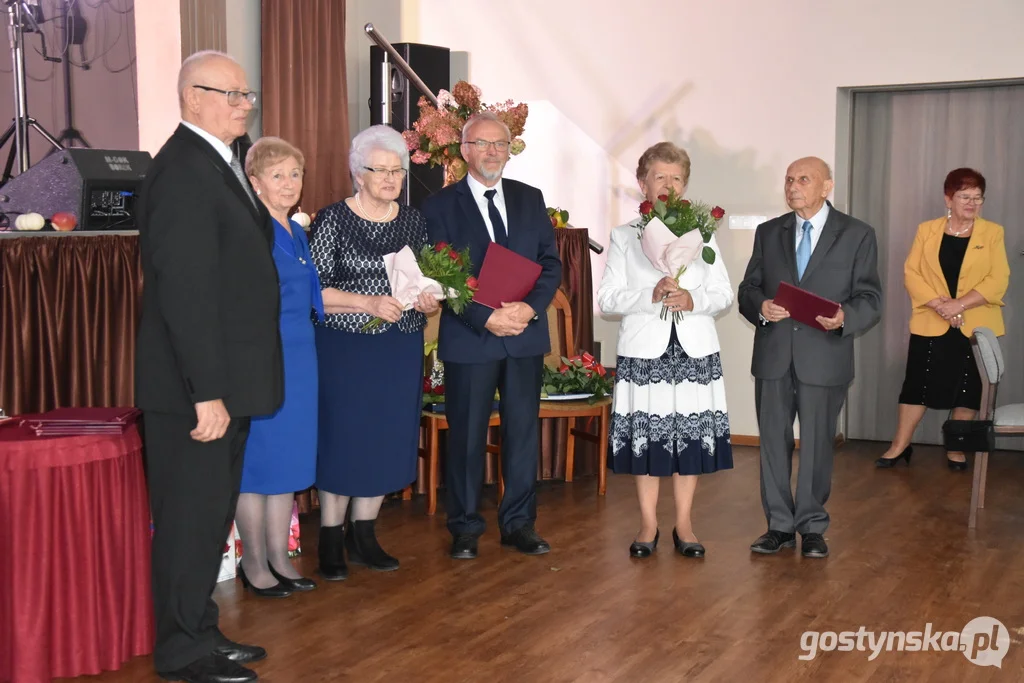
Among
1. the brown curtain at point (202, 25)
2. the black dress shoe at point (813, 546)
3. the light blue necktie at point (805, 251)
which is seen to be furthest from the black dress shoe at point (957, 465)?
the brown curtain at point (202, 25)

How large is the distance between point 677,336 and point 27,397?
2.42 m

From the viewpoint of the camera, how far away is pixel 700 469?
426 centimetres

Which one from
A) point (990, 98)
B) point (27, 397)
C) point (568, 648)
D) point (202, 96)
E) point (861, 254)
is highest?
point (990, 98)

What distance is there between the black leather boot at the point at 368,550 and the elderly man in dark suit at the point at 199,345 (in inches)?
45.3

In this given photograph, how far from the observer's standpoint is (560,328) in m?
6.03

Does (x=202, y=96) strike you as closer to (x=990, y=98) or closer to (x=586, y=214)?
(x=586, y=214)

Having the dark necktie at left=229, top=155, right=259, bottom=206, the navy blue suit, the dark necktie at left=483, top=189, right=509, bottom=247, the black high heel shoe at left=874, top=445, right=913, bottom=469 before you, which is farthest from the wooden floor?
the dark necktie at left=229, top=155, right=259, bottom=206

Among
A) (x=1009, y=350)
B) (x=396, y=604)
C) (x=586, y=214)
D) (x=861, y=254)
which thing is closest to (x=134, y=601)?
(x=396, y=604)

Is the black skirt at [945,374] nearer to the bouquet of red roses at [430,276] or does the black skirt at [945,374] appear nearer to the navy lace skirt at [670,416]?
the navy lace skirt at [670,416]

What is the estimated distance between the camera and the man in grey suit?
4.31 metres

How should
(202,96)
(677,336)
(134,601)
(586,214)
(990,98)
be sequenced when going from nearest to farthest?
(202,96), (134,601), (677,336), (990,98), (586,214)

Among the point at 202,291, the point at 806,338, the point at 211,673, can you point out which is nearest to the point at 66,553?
the point at 211,673

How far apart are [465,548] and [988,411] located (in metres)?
2.60

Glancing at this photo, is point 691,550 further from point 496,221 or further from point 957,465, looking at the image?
point 957,465
